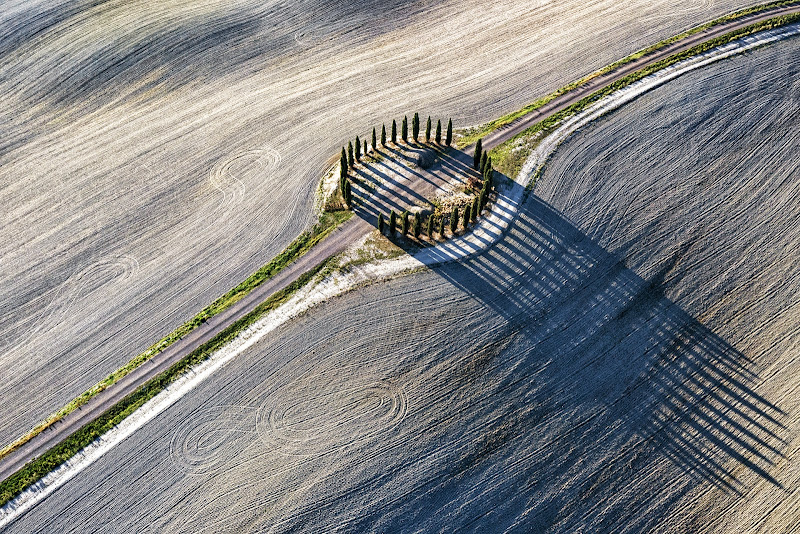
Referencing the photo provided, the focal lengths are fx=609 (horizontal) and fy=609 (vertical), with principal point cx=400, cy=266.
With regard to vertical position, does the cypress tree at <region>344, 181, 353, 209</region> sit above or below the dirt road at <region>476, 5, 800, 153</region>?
below

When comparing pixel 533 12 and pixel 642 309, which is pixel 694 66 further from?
pixel 642 309

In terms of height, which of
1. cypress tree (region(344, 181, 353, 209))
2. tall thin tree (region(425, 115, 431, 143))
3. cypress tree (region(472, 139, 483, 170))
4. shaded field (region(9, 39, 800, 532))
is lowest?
shaded field (region(9, 39, 800, 532))

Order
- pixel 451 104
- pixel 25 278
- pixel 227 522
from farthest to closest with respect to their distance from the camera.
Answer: pixel 451 104 < pixel 25 278 < pixel 227 522

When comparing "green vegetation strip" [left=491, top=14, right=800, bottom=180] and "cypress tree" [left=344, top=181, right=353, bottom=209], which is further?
"green vegetation strip" [left=491, top=14, right=800, bottom=180]

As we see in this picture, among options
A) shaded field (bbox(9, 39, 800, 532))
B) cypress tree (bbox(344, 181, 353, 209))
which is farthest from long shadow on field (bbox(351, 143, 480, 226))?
shaded field (bbox(9, 39, 800, 532))

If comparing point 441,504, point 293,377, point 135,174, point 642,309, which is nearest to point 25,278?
point 135,174

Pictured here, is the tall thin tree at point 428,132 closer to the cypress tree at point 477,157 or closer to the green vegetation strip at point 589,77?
the green vegetation strip at point 589,77

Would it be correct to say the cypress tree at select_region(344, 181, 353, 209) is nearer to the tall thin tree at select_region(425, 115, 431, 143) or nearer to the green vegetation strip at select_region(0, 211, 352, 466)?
the green vegetation strip at select_region(0, 211, 352, 466)
